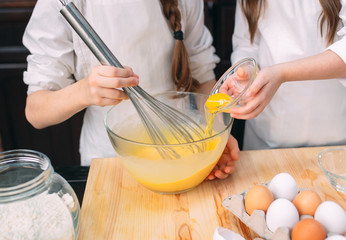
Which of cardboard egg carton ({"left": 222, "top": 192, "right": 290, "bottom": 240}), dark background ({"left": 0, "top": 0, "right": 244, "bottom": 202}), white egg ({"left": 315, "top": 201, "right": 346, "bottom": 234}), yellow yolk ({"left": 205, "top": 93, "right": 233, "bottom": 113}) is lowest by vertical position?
dark background ({"left": 0, "top": 0, "right": 244, "bottom": 202})

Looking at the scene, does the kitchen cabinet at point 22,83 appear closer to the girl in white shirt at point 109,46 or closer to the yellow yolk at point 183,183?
the girl in white shirt at point 109,46

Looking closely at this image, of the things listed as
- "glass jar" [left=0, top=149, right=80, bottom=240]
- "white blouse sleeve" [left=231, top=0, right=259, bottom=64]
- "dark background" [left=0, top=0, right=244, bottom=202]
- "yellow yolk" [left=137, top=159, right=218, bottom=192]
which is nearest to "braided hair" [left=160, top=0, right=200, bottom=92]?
"white blouse sleeve" [left=231, top=0, right=259, bottom=64]

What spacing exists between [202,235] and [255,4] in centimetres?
67

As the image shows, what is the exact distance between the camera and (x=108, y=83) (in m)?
0.75

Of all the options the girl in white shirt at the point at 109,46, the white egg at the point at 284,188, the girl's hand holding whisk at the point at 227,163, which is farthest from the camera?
the girl in white shirt at the point at 109,46

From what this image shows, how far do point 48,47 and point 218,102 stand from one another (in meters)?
0.49

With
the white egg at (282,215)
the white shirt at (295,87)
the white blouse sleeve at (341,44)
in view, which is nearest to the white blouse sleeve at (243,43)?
the white shirt at (295,87)

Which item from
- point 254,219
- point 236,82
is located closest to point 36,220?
A: point 254,219

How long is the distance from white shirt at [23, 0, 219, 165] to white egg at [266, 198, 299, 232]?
22.2 inches

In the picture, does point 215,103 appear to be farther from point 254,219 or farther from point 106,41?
point 106,41

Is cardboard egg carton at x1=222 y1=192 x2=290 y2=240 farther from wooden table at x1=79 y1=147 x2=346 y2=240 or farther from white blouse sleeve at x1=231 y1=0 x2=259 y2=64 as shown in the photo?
white blouse sleeve at x1=231 y1=0 x2=259 y2=64

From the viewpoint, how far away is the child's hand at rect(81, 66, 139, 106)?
0.74 metres

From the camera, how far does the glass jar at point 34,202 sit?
60 cm

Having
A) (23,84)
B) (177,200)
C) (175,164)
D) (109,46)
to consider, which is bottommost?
(23,84)
